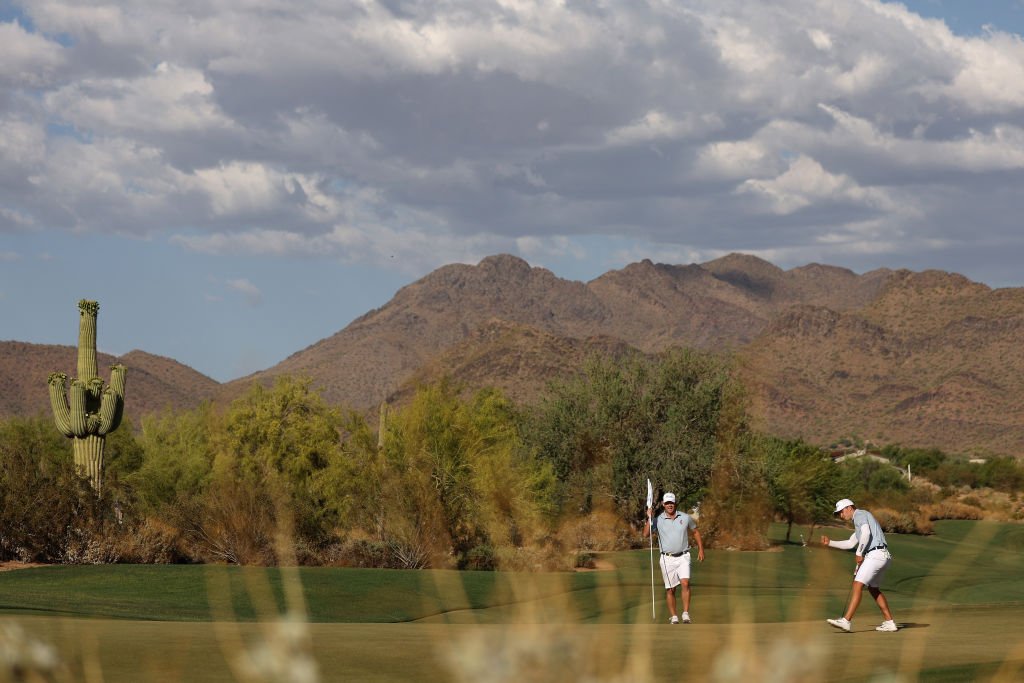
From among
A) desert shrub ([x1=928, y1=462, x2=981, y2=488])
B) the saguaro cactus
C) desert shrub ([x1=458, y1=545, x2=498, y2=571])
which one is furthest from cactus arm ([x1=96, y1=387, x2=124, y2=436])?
desert shrub ([x1=928, y1=462, x2=981, y2=488])

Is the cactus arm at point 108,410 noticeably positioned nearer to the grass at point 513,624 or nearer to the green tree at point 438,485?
the green tree at point 438,485

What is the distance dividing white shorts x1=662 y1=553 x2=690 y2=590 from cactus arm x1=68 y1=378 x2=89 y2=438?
2207 centimetres

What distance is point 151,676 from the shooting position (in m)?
7.41

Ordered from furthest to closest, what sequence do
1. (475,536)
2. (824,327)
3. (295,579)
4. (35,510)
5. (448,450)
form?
(824,327), (448,450), (475,536), (35,510), (295,579)

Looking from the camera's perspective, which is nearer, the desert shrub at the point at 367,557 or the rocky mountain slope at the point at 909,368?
the desert shrub at the point at 367,557

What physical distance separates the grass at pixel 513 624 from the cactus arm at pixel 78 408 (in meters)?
9.64

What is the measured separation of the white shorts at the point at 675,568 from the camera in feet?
51.4

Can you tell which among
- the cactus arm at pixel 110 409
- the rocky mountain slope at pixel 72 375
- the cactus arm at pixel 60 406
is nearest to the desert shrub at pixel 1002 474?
the cactus arm at pixel 110 409

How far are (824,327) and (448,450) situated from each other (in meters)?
121

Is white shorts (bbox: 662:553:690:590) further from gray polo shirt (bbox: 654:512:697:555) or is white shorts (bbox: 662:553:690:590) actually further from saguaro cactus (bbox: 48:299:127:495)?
saguaro cactus (bbox: 48:299:127:495)

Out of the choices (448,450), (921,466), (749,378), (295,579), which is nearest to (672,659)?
(295,579)

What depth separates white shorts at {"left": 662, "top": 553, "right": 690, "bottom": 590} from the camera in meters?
15.7

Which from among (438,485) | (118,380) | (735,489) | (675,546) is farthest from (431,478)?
(675,546)

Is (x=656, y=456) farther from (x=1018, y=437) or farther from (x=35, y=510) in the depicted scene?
(x=1018, y=437)
